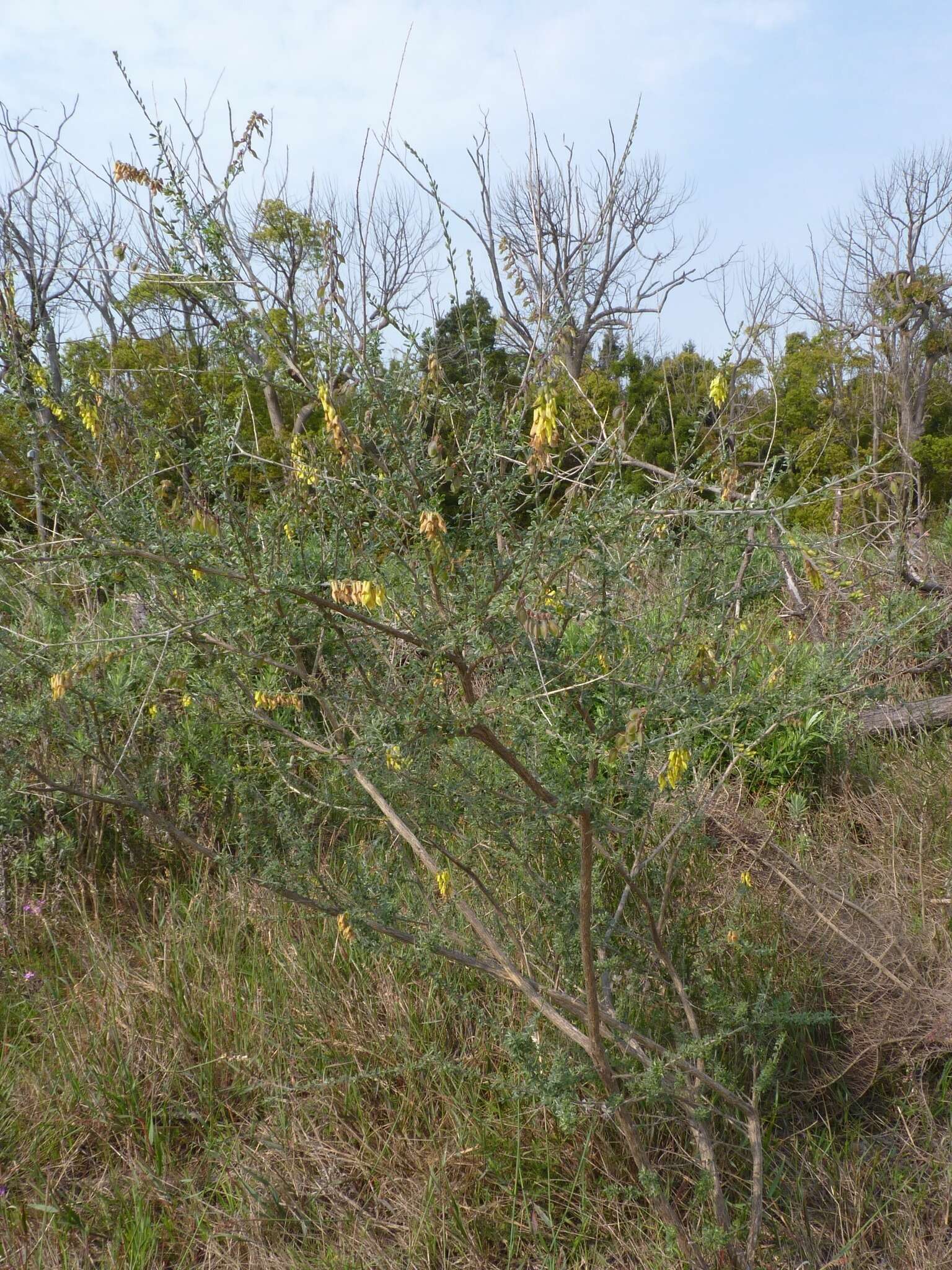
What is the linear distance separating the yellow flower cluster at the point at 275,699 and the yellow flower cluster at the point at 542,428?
0.74m

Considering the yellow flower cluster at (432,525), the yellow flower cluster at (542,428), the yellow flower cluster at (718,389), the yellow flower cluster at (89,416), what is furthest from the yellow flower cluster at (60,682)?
the yellow flower cluster at (718,389)

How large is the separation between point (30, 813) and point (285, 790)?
1064 mm

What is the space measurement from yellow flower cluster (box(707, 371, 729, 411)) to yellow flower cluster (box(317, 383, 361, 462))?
2.74 feet

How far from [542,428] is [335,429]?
34 cm

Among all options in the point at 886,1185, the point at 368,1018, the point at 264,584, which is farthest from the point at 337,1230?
the point at 264,584

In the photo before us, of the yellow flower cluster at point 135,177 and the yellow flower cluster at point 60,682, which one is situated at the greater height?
the yellow flower cluster at point 135,177

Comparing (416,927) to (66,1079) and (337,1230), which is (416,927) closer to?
(337,1230)

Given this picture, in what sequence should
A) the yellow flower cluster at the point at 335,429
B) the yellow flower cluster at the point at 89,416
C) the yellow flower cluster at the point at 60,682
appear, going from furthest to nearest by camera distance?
the yellow flower cluster at the point at 60,682 < the yellow flower cluster at the point at 89,416 < the yellow flower cluster at the point at 335,429

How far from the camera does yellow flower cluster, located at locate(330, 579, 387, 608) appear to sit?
135cm

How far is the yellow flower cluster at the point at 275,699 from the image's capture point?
1805 millimetres

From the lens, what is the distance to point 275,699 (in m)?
1.94

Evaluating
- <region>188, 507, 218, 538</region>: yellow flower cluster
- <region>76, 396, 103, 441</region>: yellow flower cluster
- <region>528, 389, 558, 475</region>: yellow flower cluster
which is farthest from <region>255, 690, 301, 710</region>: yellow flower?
<region>528, 389, 558, 475</region>: yellow flower cluster

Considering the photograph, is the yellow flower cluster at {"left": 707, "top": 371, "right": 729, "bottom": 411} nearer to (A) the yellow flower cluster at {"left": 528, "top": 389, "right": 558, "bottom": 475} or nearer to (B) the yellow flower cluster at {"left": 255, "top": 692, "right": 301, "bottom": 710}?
(A) the yellow flower cluster at {"left": 528, "top": 389, "right": 558, "bottom": 475}

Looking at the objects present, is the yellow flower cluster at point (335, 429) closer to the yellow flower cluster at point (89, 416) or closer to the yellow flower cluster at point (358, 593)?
the yellow flower cluster at point (358, 593)
